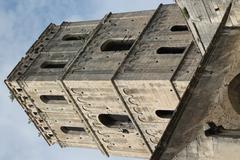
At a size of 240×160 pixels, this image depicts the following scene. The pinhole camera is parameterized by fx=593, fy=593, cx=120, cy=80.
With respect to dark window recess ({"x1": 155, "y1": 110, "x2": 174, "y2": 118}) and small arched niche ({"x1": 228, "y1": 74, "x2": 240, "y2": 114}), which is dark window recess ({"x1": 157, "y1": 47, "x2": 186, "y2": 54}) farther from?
small arched niche ({"x1": 228, "y1": 74, "x2": 240, "y2": 114})

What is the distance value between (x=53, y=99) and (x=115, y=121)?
2.61 meters

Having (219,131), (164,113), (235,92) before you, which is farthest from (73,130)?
(219,131)

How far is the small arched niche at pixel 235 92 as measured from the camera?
912 centimetres

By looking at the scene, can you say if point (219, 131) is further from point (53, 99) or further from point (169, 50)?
point (53, 99)

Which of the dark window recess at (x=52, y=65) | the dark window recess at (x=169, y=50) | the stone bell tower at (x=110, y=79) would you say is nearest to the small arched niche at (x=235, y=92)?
the stone bell tower at (x=110, y=79)

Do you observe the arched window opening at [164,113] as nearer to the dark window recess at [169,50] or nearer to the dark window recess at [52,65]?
the dark window recess at [169,50]

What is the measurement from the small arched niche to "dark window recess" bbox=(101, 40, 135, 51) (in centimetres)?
1113

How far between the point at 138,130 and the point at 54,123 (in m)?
4.32

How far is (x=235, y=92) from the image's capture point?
9469 millimetres

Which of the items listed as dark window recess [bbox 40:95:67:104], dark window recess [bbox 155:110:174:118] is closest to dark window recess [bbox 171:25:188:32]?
dark window recess [bbox 155:110:174:118]

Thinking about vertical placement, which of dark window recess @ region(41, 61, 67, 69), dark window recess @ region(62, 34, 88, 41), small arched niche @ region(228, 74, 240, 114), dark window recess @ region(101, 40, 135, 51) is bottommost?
small arched niche @ region(228, 74, 240, 114)

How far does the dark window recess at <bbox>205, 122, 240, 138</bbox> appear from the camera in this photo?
8.38m

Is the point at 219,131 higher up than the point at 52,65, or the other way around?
the point at 52,65

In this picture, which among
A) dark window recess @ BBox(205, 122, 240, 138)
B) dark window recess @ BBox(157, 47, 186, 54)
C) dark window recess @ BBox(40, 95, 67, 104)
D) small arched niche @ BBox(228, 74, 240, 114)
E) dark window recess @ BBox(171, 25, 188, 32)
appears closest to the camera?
dark window recess @ BBox(205, 122, 240, 138)
